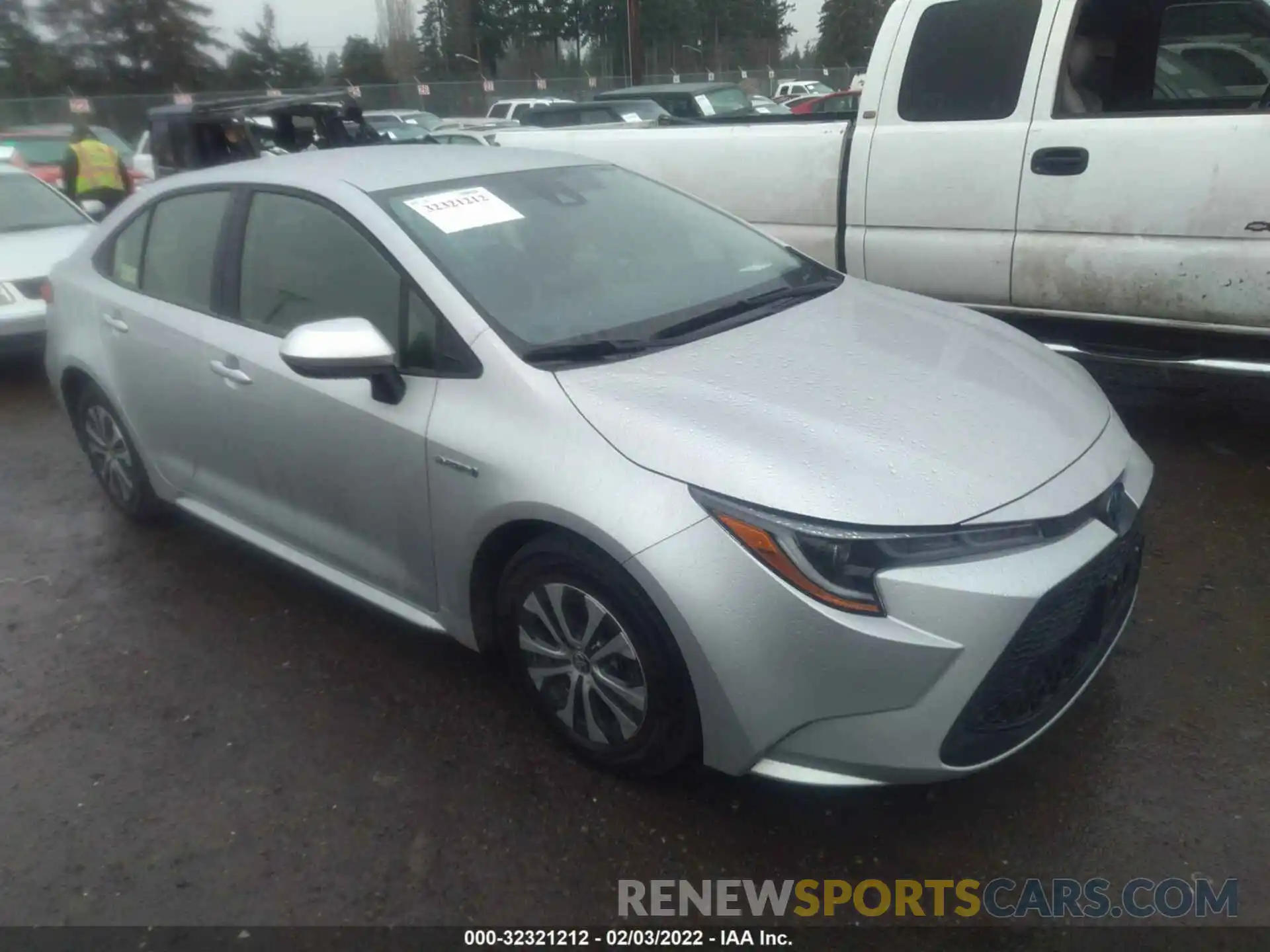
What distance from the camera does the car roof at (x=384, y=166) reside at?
3402 mm

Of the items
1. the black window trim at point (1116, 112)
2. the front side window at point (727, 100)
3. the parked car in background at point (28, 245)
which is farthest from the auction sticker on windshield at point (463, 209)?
the front side window at point (727, 100)

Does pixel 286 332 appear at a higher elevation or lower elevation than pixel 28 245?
higher

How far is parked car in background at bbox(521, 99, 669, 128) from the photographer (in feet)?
47.7

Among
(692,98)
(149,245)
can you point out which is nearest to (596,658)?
(149,245)

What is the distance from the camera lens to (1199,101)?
5.27 meters

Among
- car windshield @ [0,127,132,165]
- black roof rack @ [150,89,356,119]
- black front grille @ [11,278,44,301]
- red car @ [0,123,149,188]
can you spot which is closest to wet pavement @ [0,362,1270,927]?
black front grille @ [11,278,44,301]

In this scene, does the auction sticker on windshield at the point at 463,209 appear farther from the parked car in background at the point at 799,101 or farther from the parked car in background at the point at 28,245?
the parked car in background at the point at 799,101

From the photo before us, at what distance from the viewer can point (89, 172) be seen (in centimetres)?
1004

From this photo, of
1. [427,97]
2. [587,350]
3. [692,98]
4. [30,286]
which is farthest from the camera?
[427,97]

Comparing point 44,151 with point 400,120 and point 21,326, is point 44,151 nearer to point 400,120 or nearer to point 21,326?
point 400,120

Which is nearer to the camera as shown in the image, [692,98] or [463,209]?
[463,209]

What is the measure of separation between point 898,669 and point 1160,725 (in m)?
1.15

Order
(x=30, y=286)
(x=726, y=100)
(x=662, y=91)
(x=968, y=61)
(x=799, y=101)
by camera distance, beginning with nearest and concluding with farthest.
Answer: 1. (x=968, y=61)
2. (x=30, y=286)
3. (x=662, y=91)
4. (x=726, y=100)
5. (x=799, y=101)

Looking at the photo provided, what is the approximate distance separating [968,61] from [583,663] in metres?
3.67
